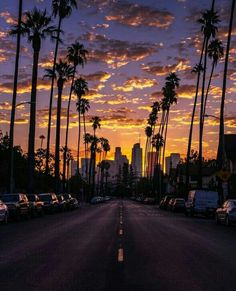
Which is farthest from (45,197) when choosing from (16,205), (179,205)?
(179,205)

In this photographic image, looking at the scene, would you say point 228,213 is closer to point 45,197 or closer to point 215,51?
point 45,197

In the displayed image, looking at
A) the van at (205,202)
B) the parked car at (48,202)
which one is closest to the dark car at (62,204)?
the parked car at (48,202)

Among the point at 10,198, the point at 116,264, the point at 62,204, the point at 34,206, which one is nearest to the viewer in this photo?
the point at 116,264

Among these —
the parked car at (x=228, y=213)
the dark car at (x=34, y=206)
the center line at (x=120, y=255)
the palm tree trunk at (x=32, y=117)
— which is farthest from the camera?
the palm tree trunk at (x=32, y=117)

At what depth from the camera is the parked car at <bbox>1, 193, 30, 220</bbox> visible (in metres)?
35.2

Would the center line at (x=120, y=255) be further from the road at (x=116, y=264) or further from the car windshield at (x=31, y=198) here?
the car windshield at (x=31, y=198)

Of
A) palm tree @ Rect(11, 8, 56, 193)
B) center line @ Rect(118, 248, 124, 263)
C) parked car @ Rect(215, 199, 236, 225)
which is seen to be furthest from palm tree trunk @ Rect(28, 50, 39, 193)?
center line @ Rect(118, 248, 124, 263)

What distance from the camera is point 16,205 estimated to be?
1398 inches

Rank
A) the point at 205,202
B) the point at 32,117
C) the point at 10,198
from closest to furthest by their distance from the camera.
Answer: the point at 10,198 < the point at 205,202 < the point at 32,117

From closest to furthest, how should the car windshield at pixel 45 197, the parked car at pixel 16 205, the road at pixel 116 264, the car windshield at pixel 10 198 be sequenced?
the road at pixel 116 264 → the parked car at pixel 16 205 → the car windshield at pixel 10 198 → the car windshield at pixel 45 197

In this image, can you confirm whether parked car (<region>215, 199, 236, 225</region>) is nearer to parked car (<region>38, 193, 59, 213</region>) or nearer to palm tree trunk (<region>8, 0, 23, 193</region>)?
palm tree trunk (<region>8, 0, 23, 193</region>)

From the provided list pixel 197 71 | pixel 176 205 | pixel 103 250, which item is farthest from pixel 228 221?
pixel 197 71

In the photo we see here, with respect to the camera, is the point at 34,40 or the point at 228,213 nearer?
the point at 228,213

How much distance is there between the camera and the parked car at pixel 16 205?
35.2 m
